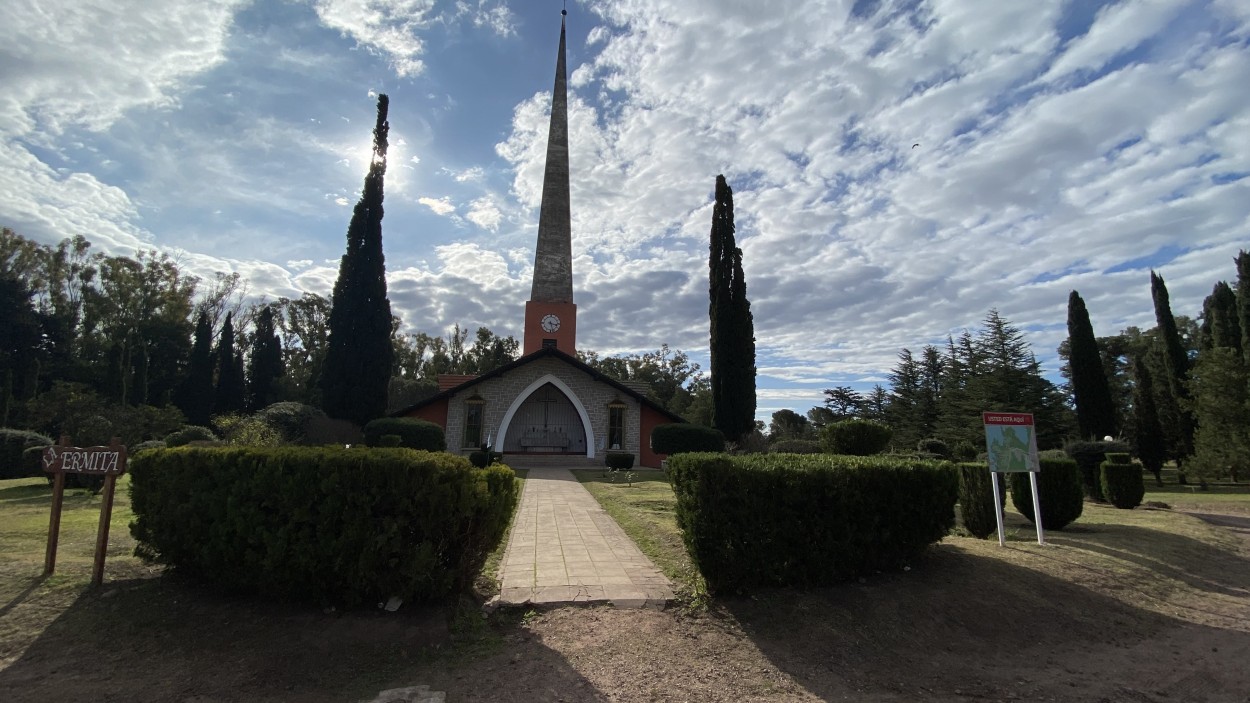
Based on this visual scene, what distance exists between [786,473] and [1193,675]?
128 inches

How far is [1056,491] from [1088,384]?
81.6 feet

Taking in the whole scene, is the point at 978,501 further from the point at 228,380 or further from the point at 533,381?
the point at 228,380

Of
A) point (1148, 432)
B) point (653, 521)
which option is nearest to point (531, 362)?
point (653, 521)

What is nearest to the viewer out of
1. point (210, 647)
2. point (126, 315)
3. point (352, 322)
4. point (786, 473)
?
point (210, 647)

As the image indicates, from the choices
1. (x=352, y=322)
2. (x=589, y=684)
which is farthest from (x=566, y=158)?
(x=589, y=684)

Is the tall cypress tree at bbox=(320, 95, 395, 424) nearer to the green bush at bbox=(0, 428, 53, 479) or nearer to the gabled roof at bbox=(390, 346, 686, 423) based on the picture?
the gabled roof at bbox=(390, 346, 686, 423)

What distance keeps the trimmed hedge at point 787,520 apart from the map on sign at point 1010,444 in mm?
2970

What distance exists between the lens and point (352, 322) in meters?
26.2

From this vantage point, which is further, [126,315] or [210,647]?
[126,315]

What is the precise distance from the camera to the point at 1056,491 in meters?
9.28

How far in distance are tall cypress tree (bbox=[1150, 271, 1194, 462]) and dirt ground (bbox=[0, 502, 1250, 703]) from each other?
30357mm

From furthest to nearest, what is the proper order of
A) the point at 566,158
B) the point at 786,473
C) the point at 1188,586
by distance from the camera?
the point at 566,158, the point at 1188,586, the point at 786,473

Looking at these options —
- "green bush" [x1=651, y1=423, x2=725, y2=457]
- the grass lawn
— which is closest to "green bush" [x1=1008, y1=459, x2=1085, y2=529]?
the grass lawn

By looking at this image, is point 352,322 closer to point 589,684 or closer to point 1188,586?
point 589,684
